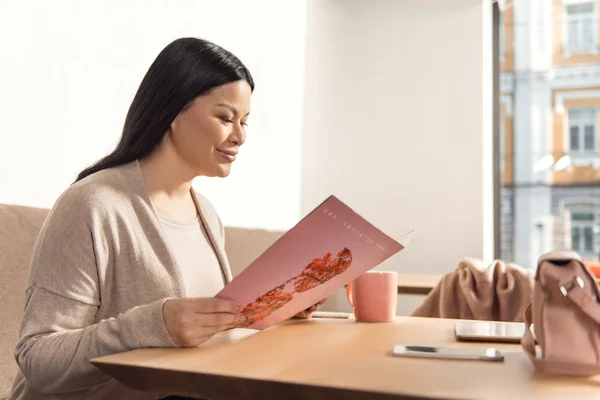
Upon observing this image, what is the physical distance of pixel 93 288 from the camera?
41.7 inches

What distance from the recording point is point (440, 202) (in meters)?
3.72

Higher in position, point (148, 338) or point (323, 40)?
point (323, 40)

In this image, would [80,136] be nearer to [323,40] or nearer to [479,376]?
[479,376]

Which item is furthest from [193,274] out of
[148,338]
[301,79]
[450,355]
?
[301,79]

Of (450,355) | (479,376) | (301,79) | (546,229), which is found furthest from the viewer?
(546,229)

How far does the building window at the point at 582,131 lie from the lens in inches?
151

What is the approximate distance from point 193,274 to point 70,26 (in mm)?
1017

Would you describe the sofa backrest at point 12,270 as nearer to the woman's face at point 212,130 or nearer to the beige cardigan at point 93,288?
the beige cardigan at point 93,288


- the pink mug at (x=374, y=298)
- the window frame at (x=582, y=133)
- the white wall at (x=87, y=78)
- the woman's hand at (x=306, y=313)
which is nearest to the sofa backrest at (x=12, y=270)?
the white wall at (x=87, y=78)

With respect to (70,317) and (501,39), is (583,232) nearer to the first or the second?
(501,39)

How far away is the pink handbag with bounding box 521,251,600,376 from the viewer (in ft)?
2.45

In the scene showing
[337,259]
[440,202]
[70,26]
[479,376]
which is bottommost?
[479,376]

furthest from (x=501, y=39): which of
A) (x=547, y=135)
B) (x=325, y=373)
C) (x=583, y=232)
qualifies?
(x=325, y=373)

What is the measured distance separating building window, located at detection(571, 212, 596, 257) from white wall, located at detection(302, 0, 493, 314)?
508mm
